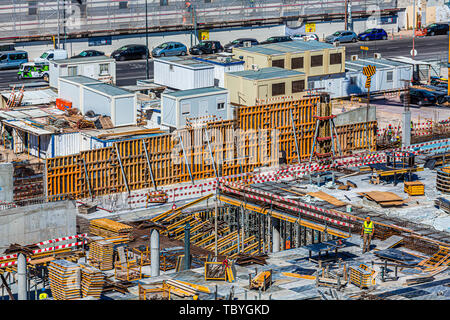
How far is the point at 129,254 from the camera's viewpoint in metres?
41.2

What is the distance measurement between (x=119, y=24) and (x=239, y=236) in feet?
191

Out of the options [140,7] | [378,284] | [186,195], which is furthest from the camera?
[140,7]

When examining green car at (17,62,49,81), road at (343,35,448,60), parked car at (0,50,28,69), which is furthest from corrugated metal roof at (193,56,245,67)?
road at (343,35,448,60)

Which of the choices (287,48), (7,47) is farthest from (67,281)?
(7,47)

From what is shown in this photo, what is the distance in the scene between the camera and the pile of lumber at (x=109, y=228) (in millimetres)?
43438

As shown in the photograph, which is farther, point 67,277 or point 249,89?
point 249,89

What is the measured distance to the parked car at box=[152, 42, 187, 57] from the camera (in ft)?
303

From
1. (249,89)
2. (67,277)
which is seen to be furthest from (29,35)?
(67,277)

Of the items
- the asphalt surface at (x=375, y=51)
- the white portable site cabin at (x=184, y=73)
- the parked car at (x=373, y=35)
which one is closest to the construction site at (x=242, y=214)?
the white portable site cabin at (x=184, y=73)

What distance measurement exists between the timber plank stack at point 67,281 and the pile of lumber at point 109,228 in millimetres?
11235

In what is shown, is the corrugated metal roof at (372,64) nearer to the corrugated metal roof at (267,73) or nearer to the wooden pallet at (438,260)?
the corrugated metal roof at (267,73)

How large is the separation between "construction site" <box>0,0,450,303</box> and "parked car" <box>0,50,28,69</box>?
609 inches

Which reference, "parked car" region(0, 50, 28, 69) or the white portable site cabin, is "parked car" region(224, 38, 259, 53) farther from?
the white portable site cabin

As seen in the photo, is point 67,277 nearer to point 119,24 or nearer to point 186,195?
point 186,195
